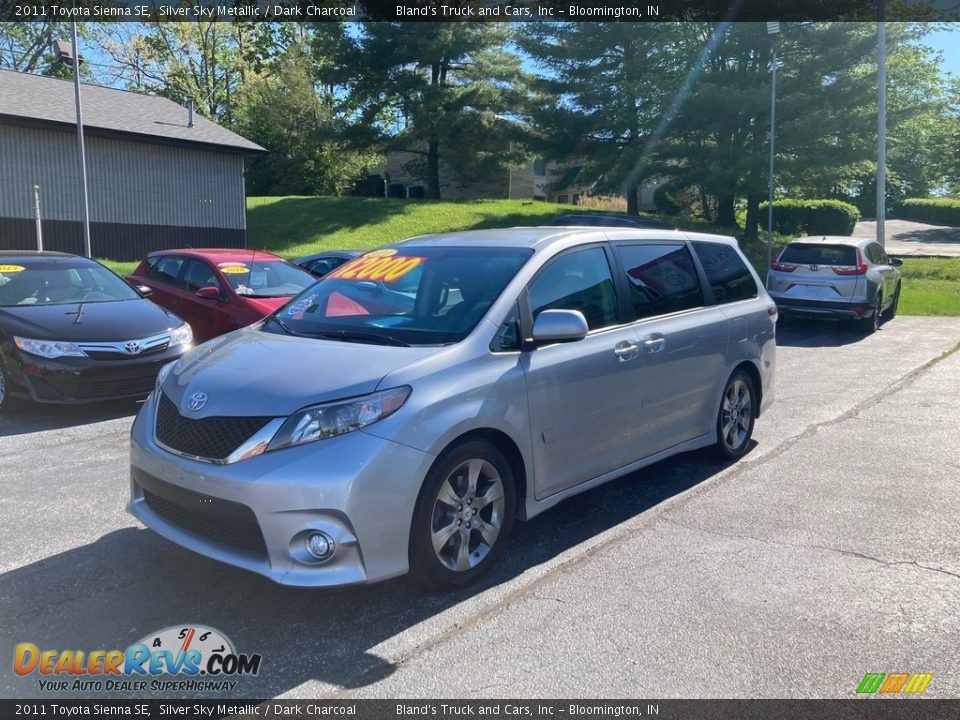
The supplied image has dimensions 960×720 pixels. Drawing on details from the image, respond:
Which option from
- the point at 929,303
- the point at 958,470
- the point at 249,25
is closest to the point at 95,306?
the point at 958,470

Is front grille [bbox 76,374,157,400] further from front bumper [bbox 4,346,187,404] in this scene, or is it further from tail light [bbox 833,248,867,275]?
tail light [bbox 833,248,867,275]

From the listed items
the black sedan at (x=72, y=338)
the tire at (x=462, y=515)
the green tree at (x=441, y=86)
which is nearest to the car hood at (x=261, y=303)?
the black sedan at (x=72, y=338)

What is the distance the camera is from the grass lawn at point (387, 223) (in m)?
26.6

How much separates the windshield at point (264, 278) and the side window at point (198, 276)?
0.59ft

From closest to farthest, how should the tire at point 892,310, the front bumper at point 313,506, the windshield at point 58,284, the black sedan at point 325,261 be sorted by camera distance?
the front bumper at point 313,506, the windshield at point 58,284, the black sedan at point 325,261, the tire at point 892,310

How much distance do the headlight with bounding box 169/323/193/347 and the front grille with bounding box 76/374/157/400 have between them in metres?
0.43

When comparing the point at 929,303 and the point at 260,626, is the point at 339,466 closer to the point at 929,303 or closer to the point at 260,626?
the point at 260,626

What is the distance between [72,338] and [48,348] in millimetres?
225

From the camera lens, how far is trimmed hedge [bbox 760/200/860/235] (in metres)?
39.2

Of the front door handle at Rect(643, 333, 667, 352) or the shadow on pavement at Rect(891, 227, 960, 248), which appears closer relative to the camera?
the front door handle at Rect(643, 333, 667, 352)

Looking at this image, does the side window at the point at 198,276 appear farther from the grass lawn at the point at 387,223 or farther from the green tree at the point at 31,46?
the green tree at the point at 31,46

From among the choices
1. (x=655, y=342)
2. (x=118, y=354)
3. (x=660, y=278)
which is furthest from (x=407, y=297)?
(x=118, y=354)

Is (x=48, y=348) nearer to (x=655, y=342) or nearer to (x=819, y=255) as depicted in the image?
(x=655, y=342)

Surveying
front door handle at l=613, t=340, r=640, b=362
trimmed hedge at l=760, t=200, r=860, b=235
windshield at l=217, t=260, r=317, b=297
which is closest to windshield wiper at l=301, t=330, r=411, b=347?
front door handle at l=613, t=340, r=640, b=362
